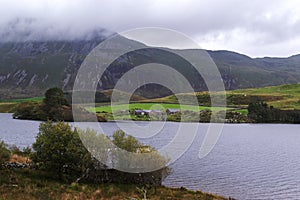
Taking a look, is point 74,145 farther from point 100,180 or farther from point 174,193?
point 174,193

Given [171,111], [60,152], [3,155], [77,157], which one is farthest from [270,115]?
[3,155]

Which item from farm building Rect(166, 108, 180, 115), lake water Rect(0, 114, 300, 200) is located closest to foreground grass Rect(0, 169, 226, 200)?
lake water Rect(0, 114, 300, 200)

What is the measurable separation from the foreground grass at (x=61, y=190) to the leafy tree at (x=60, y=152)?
134cm

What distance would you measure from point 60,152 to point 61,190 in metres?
4.64

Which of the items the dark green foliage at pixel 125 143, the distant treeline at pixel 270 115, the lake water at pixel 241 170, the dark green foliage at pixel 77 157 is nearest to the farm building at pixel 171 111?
the distant treeline at pixel 270 115

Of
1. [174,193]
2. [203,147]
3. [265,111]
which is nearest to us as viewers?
[174,193]

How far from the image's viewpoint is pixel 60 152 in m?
35.4

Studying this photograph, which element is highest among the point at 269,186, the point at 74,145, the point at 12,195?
the point at 74,145

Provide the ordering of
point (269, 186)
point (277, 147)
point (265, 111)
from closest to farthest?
point (269, 186) < point (277, 147) < point (265, 111)

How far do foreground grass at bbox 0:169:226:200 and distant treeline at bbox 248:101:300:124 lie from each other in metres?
114

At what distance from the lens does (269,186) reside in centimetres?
4184

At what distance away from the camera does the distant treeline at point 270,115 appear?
14350 cm

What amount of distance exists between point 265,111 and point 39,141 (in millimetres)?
124801

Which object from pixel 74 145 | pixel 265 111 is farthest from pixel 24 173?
pixel 265 111
